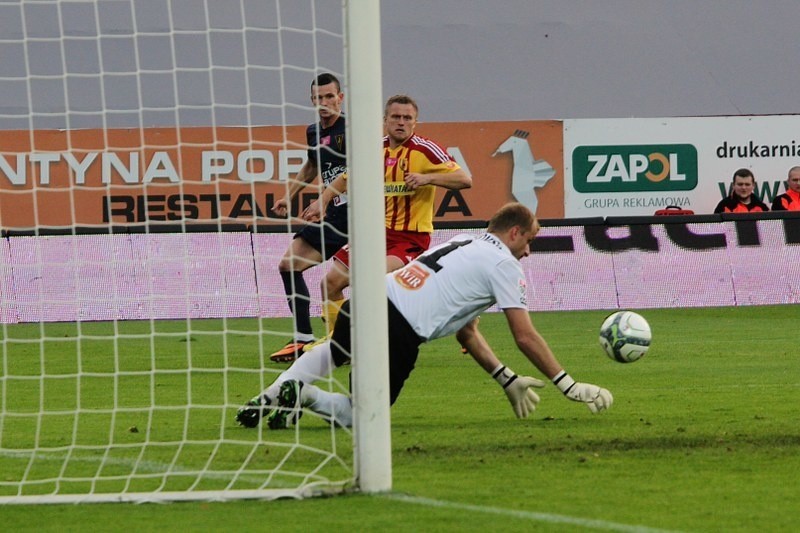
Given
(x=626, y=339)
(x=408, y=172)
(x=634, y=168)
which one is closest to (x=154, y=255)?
(x=408, y=172)

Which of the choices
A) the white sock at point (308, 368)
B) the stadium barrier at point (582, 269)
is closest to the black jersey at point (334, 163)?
the white sock at point (308, 368)

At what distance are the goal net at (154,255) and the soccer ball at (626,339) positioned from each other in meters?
1.73

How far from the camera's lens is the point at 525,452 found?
6.23 m

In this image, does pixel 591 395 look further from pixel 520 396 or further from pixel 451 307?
pixel 451 307

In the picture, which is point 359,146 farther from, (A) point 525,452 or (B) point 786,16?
(B) point 786,16

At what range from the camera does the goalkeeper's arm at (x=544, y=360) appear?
6.73 meters

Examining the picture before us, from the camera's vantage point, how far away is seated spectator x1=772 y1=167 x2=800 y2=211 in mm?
17719

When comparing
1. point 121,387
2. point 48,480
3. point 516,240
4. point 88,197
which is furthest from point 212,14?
point 48,480

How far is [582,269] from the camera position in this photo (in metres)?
16.2

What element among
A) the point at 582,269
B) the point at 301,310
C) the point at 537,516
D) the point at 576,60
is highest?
the point at 576,60

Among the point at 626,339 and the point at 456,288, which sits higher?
the point at 456,288

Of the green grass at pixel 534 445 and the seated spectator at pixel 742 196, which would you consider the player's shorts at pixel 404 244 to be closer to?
the green grass at pixel 534 445

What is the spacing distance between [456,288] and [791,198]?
11972 mm

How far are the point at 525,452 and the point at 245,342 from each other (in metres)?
7.03
